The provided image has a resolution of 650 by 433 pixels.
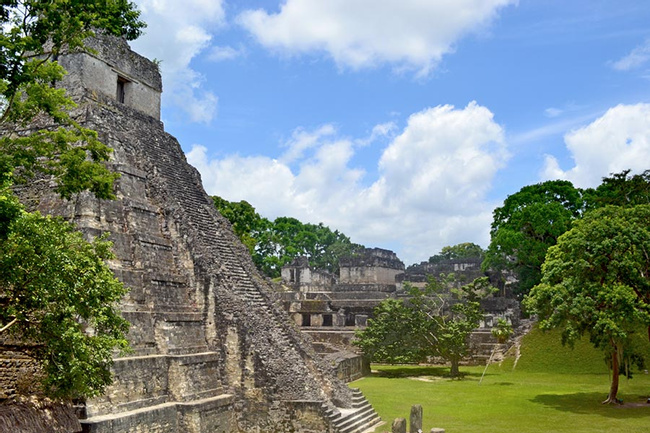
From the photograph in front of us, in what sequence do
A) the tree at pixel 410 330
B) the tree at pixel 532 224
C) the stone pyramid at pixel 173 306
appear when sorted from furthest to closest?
the tree at pixel 532 224
the tree at pixel 410 330
the stone pyramid at pixel 173 306

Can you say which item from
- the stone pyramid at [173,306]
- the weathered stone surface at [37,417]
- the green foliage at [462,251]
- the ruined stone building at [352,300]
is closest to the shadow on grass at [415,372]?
the ruined stone building at [352,300]

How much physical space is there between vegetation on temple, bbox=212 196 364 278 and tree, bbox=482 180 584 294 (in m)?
14.0

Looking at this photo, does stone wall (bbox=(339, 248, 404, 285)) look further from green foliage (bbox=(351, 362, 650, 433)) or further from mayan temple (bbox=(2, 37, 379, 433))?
mayan temple (bbox=(2, 37, 379, 433))

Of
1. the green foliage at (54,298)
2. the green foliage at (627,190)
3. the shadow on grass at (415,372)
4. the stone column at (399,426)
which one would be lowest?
the shadow on grass at (415,372)

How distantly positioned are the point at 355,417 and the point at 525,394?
25.3 feet

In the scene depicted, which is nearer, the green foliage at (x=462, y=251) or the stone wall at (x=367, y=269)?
the stone wall at (x=367, y=269)

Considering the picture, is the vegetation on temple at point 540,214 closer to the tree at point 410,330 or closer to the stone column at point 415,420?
the tree at point 410,330

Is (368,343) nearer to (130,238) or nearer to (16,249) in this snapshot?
(130,238)

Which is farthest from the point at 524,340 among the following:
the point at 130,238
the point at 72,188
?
the point at 72,188

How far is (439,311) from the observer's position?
2798cm

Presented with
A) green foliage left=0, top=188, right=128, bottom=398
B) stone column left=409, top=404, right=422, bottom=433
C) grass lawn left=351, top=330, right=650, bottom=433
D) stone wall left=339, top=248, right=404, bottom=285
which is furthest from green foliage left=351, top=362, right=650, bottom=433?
stone wall left=339, top=248, right=404, bottom=285

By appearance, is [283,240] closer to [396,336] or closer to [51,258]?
[396,336]

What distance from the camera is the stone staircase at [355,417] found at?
13139 millimetres

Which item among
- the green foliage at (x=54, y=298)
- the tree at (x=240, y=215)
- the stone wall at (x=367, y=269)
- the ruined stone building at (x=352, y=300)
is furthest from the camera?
the stone wall at (x=367, y=269)
